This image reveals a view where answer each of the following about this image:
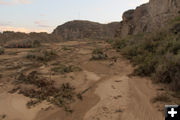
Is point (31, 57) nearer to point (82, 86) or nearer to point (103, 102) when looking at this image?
point (82, 86)

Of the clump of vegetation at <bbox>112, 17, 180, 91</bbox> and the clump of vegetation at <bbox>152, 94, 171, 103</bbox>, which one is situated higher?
the clump of vegetation at <bbox>112, 17, 180, 91</bbox>

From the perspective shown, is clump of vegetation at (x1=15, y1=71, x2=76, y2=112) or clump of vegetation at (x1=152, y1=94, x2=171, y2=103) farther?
clump of vegetation at (x1=15, y1=71, x2=76, y2=112)

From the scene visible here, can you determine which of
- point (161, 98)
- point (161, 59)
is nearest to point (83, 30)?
point (161, 59)

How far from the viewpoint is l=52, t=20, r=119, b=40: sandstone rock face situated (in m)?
38.6

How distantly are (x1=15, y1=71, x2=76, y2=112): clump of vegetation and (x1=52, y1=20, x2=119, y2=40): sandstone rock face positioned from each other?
33.0 metres

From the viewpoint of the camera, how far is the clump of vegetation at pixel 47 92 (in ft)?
12.4

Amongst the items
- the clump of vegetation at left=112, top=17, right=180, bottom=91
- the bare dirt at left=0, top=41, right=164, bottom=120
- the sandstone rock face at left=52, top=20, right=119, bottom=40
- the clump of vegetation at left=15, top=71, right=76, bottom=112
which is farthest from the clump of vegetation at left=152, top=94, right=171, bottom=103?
the sandstone rock face at left=52, top=20, right=119, bottom=40

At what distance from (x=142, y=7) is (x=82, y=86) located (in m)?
15.8

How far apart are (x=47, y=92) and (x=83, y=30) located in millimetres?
36281

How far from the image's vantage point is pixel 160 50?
20.0ft

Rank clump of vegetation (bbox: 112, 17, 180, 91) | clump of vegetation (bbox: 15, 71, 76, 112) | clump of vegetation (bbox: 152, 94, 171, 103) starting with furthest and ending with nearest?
1. clump of vegetation (bbox: 112, 17, 180, 91)
2. clump of vegetation (bbox: 15, 71, 76, 112)
3. clump of vegetation (bbox: 152, 94, 171, 103)

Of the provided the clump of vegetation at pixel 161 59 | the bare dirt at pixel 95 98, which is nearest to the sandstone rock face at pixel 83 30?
the clump of vegetation at pixel 161 59

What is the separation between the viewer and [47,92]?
4137 millimetres

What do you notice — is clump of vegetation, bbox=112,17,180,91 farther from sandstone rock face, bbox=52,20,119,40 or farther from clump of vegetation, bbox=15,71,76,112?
sandstone rock face, bbox=52,20,119,40
